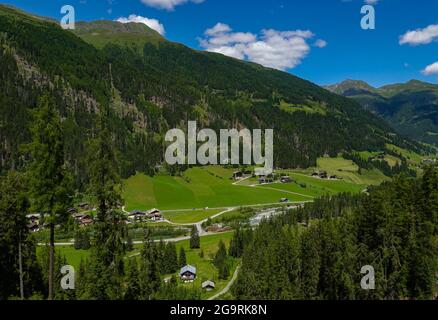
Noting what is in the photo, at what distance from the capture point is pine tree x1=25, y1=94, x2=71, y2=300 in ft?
102

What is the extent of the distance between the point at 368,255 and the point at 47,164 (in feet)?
122

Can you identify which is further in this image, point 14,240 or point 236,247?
point 236,247

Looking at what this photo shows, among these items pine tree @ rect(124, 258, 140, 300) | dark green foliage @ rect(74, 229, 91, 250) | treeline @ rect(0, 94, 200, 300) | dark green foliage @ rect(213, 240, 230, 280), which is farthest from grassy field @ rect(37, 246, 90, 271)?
treeline @ rect(0, 94, 200, 300)

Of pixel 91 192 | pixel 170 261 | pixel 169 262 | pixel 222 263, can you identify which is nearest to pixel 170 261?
pixel 170 261

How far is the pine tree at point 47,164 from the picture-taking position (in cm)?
3108

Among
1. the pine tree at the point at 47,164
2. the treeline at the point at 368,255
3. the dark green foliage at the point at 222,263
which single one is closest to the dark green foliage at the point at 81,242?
the dark green foliage at the point at 222,263

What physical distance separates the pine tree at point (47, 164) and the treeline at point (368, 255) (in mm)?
33650

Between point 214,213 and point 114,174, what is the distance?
142m

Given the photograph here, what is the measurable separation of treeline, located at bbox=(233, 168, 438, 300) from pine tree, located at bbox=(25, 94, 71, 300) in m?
33.6

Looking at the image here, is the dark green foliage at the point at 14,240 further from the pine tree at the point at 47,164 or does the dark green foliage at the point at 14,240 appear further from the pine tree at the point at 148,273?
the pine tree at the point at 148,273

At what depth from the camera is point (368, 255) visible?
48.3 metres

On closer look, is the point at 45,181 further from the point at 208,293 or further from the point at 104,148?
the point at 208,293

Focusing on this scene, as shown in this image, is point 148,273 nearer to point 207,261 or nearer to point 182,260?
point 182,260

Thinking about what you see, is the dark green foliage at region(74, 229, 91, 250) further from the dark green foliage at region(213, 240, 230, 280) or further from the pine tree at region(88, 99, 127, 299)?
the pine tree at region(88, 99, 127, 299)
